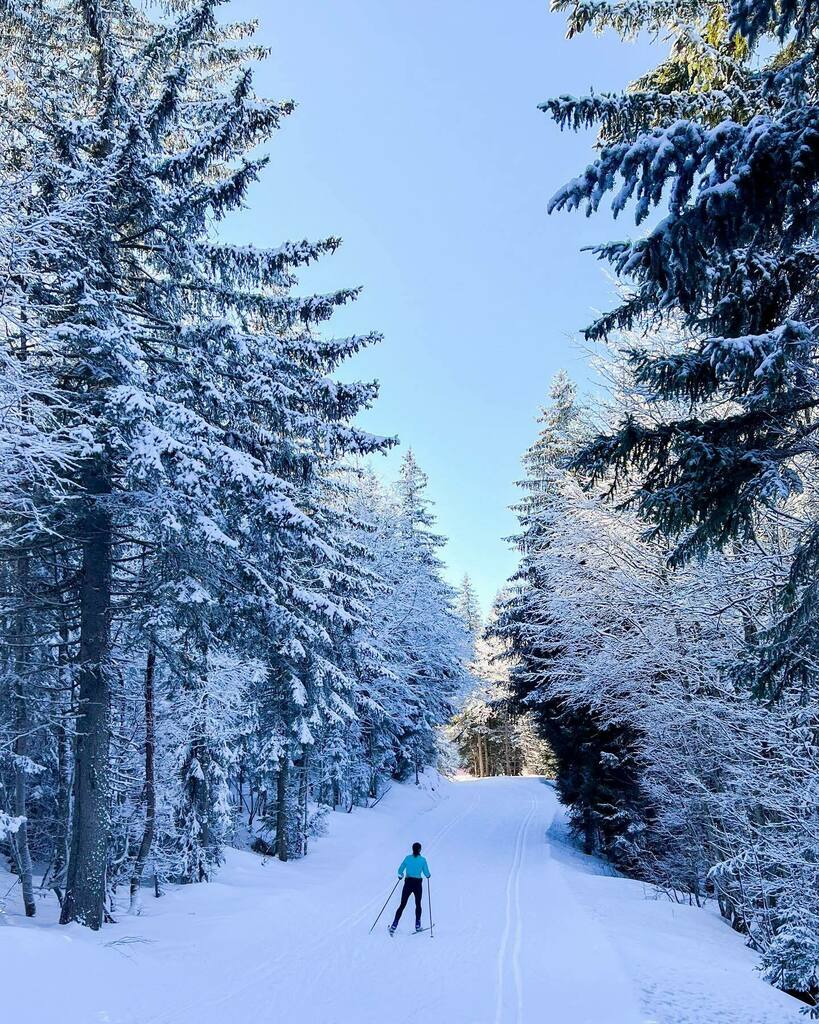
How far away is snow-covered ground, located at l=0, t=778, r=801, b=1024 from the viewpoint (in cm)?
678

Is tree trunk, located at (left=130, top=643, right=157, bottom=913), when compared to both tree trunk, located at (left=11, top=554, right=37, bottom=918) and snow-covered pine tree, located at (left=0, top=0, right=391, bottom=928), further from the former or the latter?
tree trunk, located at (left=11, top=554, right=37, bottom=918)

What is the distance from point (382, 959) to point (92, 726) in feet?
18.5

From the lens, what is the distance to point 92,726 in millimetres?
9242

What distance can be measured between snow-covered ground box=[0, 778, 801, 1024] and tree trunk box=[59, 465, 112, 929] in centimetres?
59

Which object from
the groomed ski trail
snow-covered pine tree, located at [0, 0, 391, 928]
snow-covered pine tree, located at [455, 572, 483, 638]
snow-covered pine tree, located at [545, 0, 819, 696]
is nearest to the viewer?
snow-covered pine tree, located at [545, 0, 819, 696]

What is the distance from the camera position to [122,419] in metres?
7.65

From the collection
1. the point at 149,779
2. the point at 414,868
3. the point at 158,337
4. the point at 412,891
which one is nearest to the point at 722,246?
the point at 158,337

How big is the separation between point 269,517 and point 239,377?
244 cm

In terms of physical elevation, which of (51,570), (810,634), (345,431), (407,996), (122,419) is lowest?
(407,996)

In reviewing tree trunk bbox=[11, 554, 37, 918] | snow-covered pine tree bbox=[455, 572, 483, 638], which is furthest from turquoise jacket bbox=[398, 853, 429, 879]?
snow-covered pine tree bbox=[455, 572, 483, 638]

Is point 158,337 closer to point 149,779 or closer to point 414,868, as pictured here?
point 149,779

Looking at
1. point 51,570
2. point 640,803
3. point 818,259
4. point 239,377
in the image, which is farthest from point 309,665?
point 818,259

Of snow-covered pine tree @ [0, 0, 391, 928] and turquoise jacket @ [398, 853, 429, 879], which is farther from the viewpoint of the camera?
turquoise jacket @ [398, 853, 429, 879]

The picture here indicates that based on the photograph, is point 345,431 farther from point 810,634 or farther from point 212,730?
point 810,634
